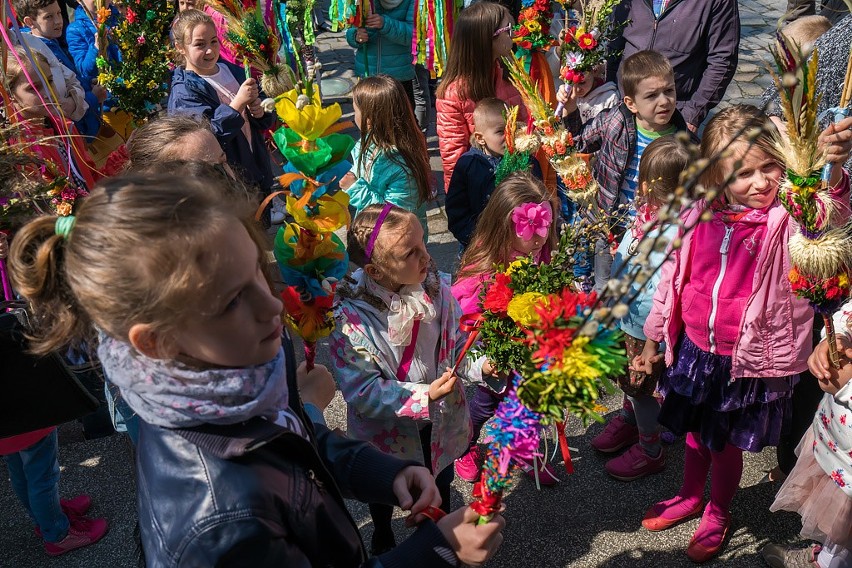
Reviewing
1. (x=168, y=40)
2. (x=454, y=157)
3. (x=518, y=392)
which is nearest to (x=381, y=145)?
(x=454, y=157)

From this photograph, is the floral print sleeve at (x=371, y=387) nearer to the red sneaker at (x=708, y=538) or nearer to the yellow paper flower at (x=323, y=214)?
the yellow paper flower at (x=323, y=214)

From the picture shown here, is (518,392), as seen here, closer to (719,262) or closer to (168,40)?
(719,262)

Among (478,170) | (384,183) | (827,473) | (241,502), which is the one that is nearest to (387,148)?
(384,183)

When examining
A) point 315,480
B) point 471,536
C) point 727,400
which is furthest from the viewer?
point 727,400

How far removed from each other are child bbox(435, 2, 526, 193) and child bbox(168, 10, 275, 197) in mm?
1118

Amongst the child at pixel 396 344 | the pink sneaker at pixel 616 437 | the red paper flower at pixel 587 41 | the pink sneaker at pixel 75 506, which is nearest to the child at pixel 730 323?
the pink sneaker at pixel 616 437

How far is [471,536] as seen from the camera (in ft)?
5.43

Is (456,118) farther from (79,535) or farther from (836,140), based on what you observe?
(79,535)

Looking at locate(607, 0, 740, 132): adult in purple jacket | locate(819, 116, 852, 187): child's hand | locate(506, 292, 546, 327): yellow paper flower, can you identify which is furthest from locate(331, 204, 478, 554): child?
→ locate(607, 0, 740, 132): adult in purple jacket

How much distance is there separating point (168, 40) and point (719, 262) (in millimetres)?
4355

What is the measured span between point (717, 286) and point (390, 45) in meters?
4.06

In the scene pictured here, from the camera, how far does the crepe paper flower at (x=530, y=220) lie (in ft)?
10.1

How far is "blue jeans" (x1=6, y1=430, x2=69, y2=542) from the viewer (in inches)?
118

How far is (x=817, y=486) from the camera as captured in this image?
103 inches
